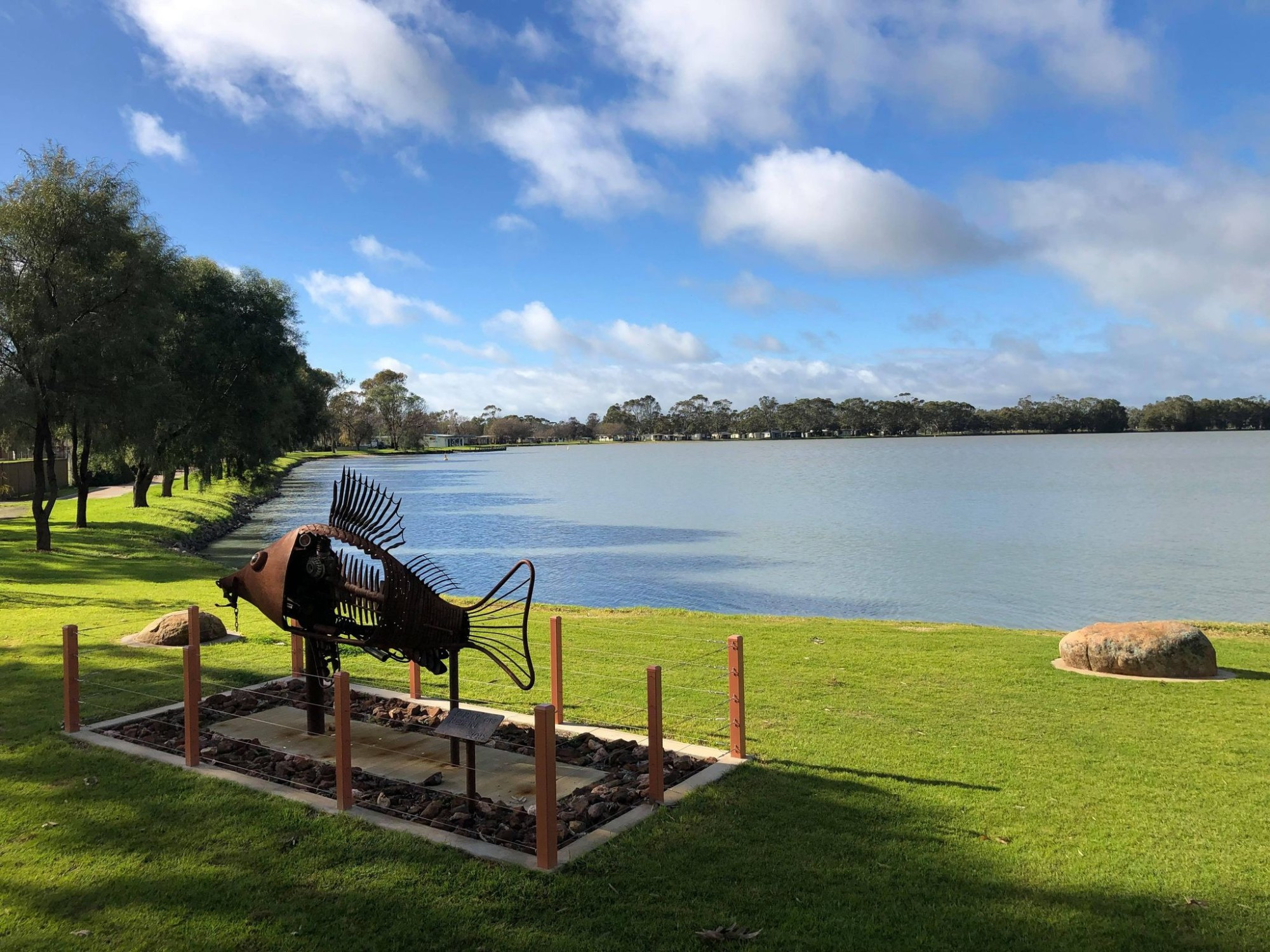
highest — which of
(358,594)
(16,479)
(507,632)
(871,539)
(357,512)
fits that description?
(357,512)

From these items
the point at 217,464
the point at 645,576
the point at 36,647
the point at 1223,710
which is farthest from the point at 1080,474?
the point at 36,647

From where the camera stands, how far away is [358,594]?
7566 mm

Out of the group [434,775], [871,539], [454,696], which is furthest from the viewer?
[871,539]

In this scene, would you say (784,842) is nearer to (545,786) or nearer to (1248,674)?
(545,786)

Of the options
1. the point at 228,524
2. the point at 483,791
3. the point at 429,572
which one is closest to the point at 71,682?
the point at 429,572

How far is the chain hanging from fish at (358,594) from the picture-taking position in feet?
24.1

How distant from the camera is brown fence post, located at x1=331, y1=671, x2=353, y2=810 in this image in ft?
20.7

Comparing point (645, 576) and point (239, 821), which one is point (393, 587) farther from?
point (645, 576)

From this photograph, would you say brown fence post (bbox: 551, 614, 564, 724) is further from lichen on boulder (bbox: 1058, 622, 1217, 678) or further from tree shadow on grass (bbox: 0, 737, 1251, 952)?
lichen on boulder (bbox: 1058, 622, 1217, 678)

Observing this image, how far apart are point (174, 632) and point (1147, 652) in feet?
43.7

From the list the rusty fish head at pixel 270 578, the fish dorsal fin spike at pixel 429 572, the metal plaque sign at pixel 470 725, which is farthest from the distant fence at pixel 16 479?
the metal plaque sign at pixel 470 725

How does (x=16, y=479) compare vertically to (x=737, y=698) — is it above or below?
above

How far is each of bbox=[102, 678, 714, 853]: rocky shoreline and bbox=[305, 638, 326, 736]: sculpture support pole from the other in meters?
0.21

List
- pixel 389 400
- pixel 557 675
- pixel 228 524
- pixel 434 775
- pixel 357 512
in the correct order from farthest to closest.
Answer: pixel 389 400 < pixel 228 524 < pixel 557 675 < pixel 357 512 < pixel 434 775
